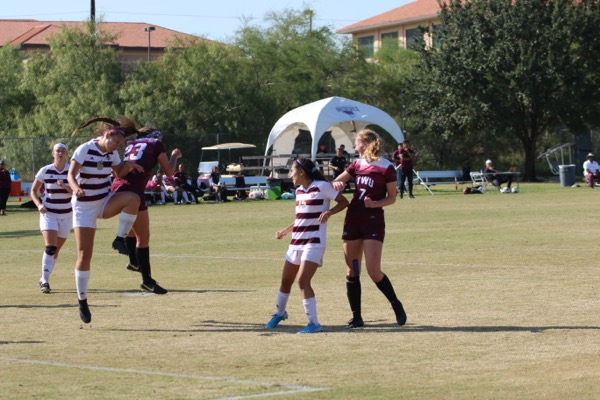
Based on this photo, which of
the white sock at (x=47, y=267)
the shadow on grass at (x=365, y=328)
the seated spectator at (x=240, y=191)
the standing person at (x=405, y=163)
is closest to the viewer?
the shadow on grass at (x=365, y=328)

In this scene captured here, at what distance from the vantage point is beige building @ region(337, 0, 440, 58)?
98375mm

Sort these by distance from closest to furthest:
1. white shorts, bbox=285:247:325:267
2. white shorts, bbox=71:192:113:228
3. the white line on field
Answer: the white line on field, white shorts, bbox=285:247:325:267, white shorts, bbox=71:192:113:228

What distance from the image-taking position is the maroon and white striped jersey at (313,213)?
11.2 meters

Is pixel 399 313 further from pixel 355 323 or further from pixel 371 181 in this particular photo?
pixel 371 181

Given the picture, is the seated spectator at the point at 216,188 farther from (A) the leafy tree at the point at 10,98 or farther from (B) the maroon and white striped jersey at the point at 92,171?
(B) the maroon and white striped jersey at the point at 92,171

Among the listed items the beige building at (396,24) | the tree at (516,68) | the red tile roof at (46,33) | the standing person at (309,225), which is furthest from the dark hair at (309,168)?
the red tile roof at (46,33)

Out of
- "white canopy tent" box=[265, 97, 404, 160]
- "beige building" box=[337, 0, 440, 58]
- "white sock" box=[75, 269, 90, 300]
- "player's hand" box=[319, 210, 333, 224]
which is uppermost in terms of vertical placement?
"beige building" box=[337, 0, 440, 58]

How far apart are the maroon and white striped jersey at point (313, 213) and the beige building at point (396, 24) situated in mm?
85331

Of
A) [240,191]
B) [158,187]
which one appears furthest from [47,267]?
[240,191]

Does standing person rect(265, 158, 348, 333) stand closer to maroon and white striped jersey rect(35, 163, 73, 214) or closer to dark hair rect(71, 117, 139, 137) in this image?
dark hair rect(71, 117, 139, 137)

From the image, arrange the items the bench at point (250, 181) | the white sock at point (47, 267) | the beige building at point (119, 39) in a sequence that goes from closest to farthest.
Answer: the white sock at point (47, 267), the bench at point (250, 181), the beige building at point (119, 39)

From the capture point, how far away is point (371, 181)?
11383 mm

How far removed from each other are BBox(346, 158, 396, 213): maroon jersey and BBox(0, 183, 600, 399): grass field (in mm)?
1148

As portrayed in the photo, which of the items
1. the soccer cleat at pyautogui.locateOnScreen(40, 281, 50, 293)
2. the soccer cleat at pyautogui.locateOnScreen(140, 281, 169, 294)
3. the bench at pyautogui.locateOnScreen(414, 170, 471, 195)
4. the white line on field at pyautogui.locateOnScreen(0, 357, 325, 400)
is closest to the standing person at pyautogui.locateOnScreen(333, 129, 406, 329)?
the white line on field at pyautogui.locateOnScreen(0, 357, 325, 400)
